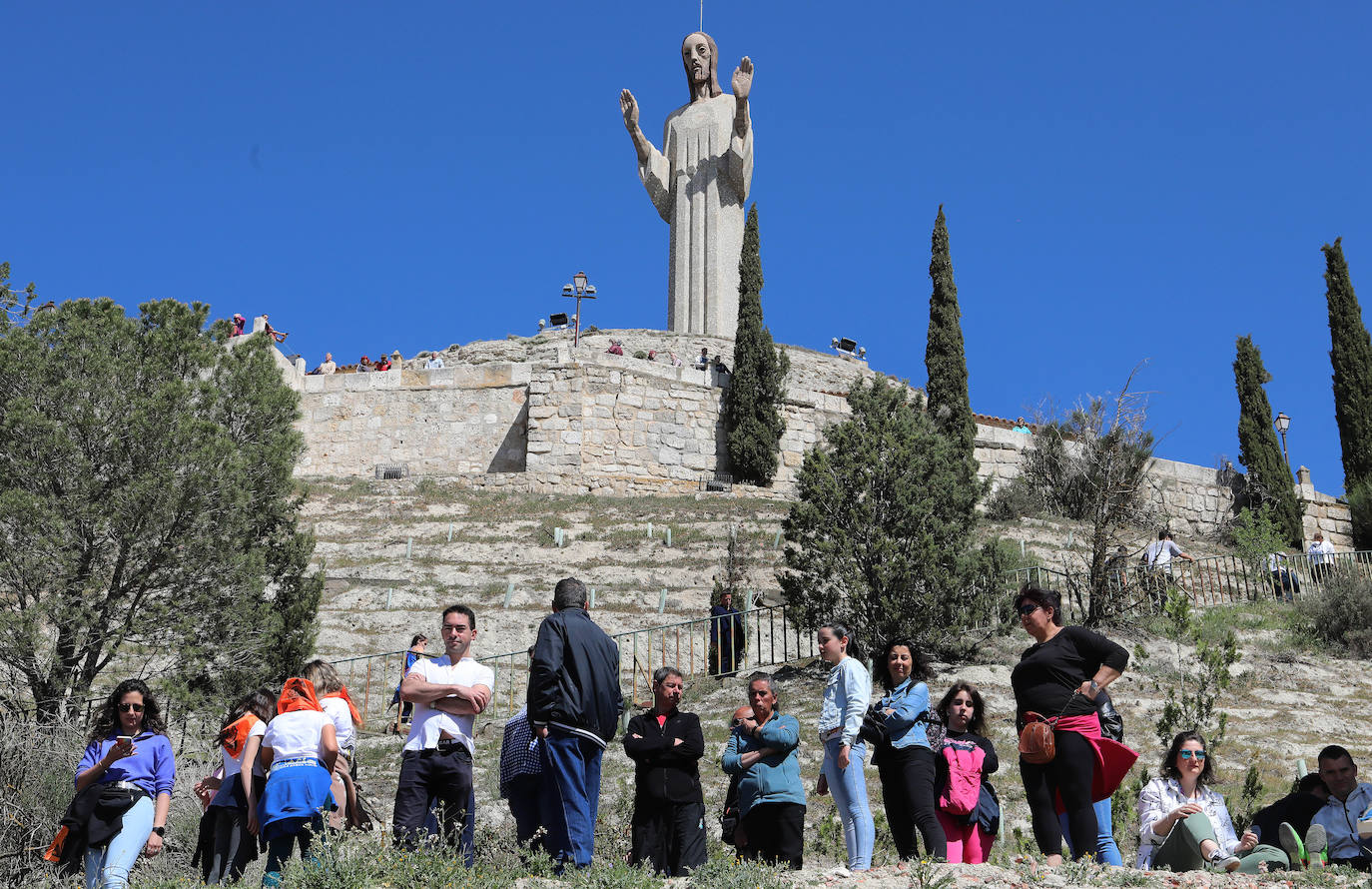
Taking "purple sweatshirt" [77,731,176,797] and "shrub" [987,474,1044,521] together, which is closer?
"purple sweatshirt" [77,731,176,797]

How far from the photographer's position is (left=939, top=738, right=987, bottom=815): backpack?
609 centimetres

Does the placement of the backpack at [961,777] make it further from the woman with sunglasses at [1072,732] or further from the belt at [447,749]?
the belt at [447,749]

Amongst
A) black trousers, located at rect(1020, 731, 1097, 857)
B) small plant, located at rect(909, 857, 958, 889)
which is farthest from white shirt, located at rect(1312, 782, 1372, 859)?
small plant, located at rect(909, 857, 958, 889)

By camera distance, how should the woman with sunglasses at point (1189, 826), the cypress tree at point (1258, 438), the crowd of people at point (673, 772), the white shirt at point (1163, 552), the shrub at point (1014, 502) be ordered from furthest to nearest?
Answer: 1. the cypress tree at point (1258, 438)
2. the shrub at point (1014, 502)
3. the white shirt at point (1163, 552)
4. the woman with sunglasses at point (1189, 826)
5. the crowd of people at point (673, 772)

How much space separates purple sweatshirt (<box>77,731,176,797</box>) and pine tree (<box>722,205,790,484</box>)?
17718 mm

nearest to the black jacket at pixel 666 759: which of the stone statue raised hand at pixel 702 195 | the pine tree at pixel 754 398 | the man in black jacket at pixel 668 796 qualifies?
the man in black jacket at pixel 668 796

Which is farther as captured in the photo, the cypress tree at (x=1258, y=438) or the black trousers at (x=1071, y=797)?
the cypress tree at (x=1258, y=438)

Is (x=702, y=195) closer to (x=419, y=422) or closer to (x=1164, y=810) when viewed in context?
(x=419, y=422)

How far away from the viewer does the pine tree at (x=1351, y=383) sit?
24312mm

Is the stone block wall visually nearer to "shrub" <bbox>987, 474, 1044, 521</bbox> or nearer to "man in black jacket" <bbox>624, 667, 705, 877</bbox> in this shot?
"shrub" <bbox>987, 474, 1044, 521</bbox>

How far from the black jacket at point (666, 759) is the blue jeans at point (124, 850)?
2.30 metres

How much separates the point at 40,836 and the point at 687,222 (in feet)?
77.9

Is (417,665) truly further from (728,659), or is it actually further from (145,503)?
(728,659)

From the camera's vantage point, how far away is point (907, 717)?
6.04 metres
